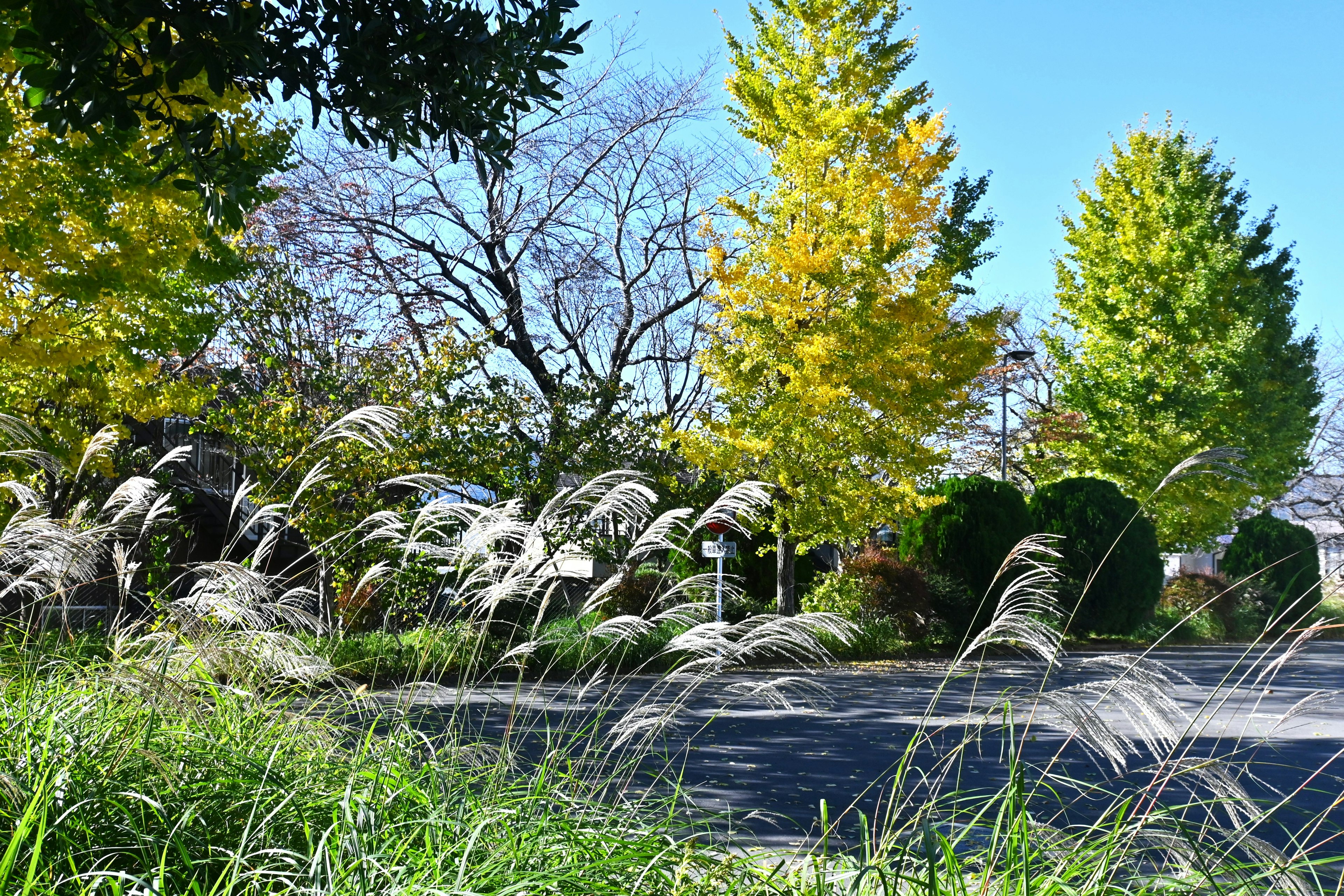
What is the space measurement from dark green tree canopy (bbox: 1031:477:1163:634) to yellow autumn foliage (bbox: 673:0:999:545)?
4.81m

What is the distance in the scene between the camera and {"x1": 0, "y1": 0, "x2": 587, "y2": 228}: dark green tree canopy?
14.6 ft

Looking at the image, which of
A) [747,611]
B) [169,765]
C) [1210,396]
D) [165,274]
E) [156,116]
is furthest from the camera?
[1210,396]

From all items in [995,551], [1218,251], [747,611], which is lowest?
[747,611]

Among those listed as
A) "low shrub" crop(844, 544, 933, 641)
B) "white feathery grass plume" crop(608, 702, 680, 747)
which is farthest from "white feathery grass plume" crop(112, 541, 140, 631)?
"low shrub" crop(844, 544, 933, 641)

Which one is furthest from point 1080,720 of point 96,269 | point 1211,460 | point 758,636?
point 96,269

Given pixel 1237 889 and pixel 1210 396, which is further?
pixel 1210 396

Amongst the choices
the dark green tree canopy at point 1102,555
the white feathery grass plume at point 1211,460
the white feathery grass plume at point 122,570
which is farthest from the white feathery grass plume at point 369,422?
the dark green tree canopy at point 1102,555

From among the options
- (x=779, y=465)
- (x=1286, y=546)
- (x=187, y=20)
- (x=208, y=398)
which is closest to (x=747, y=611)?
(x=779, y=465)

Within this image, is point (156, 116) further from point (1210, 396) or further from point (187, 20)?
point (1210, 396)

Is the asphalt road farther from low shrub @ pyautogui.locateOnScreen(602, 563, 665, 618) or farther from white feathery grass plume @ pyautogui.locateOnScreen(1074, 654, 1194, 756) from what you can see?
low shrub @ pyautogui.locateOnScreen(602, 563, 665, 618)

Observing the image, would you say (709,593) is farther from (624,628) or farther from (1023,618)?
(1023,618)

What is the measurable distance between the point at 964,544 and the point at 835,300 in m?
4.99

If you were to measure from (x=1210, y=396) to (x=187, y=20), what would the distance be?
20.3m

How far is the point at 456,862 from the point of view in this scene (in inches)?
109
